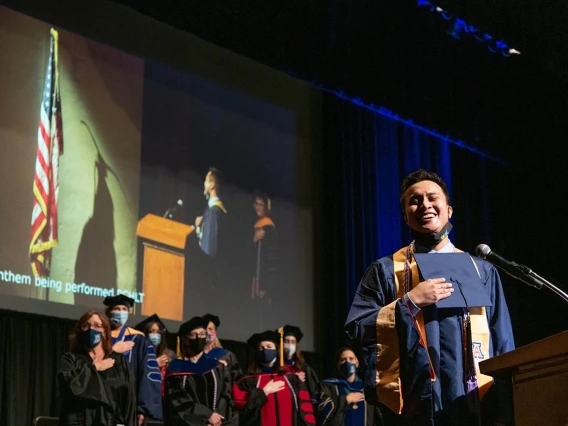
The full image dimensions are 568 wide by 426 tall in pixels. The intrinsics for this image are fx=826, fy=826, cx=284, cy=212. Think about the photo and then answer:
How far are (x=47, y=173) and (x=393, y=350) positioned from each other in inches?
198

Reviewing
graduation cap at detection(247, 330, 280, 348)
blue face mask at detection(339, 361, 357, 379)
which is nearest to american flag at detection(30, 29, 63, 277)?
graduation cap at detection(247, 330, 280, 348)

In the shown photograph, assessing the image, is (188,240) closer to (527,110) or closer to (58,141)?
(58,141)

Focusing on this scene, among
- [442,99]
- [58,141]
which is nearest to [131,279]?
[58,141]

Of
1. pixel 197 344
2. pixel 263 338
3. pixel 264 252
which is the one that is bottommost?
pixel 197 344

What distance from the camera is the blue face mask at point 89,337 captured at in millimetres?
5676

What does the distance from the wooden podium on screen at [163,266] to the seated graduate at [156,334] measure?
32 cm

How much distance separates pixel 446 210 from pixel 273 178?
638cm

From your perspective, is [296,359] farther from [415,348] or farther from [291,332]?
[415,348]

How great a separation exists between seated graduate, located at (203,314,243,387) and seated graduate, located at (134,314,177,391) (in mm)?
340

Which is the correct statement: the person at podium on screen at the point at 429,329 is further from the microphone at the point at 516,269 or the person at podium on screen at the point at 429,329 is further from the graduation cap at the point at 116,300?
the graduation cap at the point at 116,300

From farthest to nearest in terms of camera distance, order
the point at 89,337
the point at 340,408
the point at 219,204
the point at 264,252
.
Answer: the point at 264,252, the point at 219,204, the point at 340,408, the point at 89,337

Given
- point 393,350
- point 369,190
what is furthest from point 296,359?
point 393,350

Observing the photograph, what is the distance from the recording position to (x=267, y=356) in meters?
7.13

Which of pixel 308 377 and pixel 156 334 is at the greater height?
pixel 156 334
